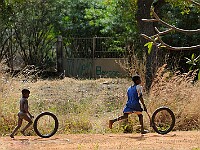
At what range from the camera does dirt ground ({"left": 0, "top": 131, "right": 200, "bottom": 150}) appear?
27.1 feet

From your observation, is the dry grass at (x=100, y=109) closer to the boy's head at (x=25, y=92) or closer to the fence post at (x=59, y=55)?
the boy's head at (x=25, y=92)

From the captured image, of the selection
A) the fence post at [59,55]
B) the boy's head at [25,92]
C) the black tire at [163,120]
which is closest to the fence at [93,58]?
the fence post at [59,55]

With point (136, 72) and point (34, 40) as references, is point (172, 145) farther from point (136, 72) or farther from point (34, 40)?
point (34, 40)

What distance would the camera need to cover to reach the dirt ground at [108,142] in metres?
8.25

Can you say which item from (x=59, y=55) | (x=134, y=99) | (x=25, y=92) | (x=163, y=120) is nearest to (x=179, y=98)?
(x=163, y=120)

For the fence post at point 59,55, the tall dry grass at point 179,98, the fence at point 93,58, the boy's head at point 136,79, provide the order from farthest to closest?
1. the fence post at point 59,55
2. the fence at point 93,58
3. the tall dry grass at point 179,98
4. the boy's head at point 136,79

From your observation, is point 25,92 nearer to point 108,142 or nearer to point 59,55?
point 108,142

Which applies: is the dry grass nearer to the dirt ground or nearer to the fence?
the dirt ground

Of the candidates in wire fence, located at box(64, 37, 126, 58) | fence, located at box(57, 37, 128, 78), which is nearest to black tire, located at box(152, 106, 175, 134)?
fence, located at box(57, 37, 128, 78)

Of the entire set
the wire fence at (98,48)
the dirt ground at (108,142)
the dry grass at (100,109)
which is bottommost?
the dirt ground at (108,142)

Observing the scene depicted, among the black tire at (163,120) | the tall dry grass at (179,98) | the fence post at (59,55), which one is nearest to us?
the black tire at (163,120)

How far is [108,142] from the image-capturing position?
8.89 m

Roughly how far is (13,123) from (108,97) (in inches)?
170

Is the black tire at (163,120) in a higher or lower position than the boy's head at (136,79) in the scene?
lower
